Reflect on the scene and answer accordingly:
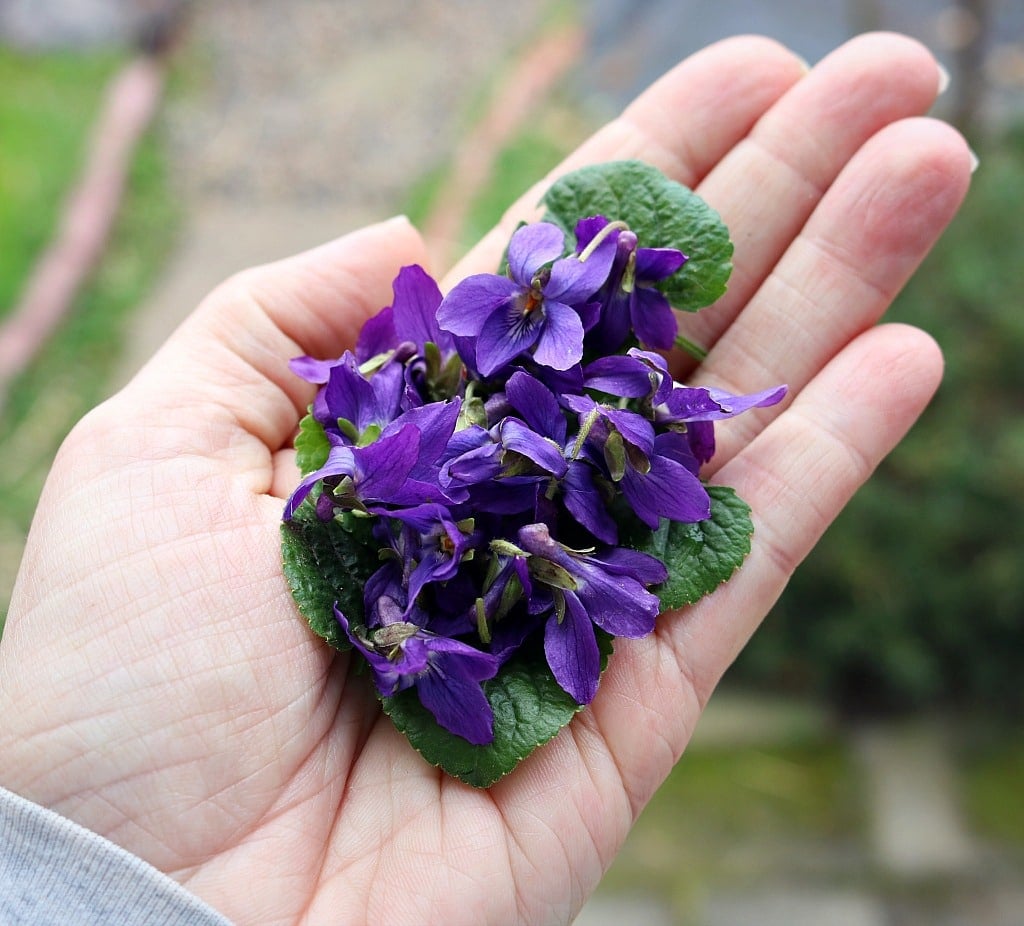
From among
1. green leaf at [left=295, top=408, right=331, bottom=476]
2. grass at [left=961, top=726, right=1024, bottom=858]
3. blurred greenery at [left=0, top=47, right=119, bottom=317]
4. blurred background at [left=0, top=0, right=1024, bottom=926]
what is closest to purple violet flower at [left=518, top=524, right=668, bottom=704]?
green leaf at [left=295, top=408, right=331, bottom=476]

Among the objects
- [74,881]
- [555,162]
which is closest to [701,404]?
[74,881]

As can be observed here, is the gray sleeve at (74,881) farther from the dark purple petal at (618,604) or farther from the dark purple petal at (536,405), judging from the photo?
the dark purple petal at (536,405)

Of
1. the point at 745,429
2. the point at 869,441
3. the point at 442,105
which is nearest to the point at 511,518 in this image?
the point at 745,429

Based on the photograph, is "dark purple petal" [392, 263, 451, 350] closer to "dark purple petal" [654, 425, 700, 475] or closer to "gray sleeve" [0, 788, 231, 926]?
"dark purple petal" [654, 425, 700, 475]

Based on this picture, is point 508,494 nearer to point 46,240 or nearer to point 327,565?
point 327,565

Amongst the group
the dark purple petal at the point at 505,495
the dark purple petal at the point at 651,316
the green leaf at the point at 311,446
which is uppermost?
the dark purple petal at the point at 651,316

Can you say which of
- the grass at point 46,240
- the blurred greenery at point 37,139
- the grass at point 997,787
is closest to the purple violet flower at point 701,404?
the grass at point 997,787
